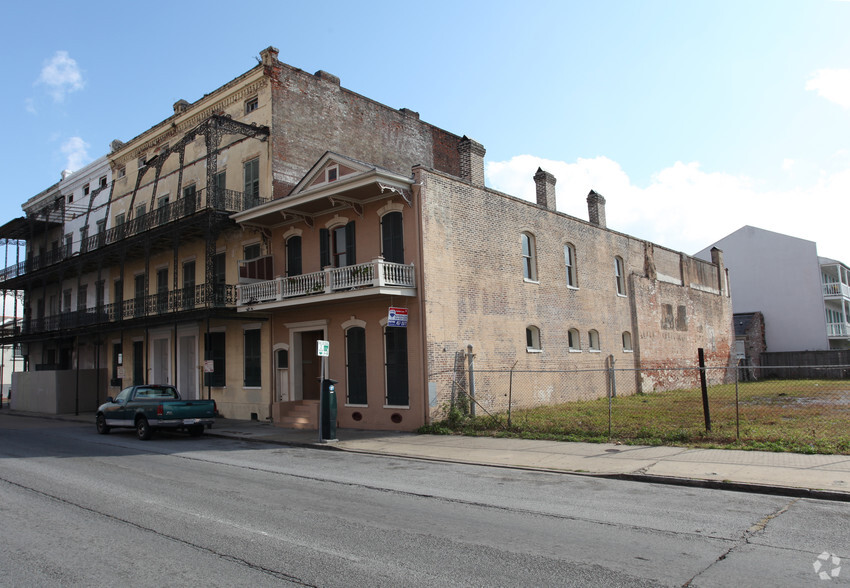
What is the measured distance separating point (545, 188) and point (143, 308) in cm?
1833

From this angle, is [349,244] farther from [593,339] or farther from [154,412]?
[593,339]

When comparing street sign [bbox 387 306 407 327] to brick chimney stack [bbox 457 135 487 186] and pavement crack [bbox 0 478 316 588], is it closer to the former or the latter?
brick chimney stack [bbox 457 135 487 186]

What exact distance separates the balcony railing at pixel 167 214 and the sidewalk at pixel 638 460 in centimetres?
978

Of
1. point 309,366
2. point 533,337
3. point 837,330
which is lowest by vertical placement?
point 309,366

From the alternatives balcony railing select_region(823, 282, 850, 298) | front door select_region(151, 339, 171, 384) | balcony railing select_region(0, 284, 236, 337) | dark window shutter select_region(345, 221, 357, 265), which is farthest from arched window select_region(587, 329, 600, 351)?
balcony railing select_region(823, 282, 850, 298)

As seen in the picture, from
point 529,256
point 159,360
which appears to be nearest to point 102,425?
point 159,360

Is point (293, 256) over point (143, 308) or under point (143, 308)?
over

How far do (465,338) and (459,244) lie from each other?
2.93 metres

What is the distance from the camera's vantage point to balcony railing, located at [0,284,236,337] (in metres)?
21.9

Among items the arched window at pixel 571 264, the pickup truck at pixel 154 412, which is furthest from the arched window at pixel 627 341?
the pickup truck at pixel 154 412

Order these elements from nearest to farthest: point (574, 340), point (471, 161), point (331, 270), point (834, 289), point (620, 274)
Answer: point (331, 270)
point (471, 161)
point (574, 340)
point (620, 274)
point (834, 289)

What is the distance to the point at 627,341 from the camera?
91.4 feet

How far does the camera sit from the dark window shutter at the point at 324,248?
20.0m

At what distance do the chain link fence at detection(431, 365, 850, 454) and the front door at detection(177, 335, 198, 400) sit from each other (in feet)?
42.1
